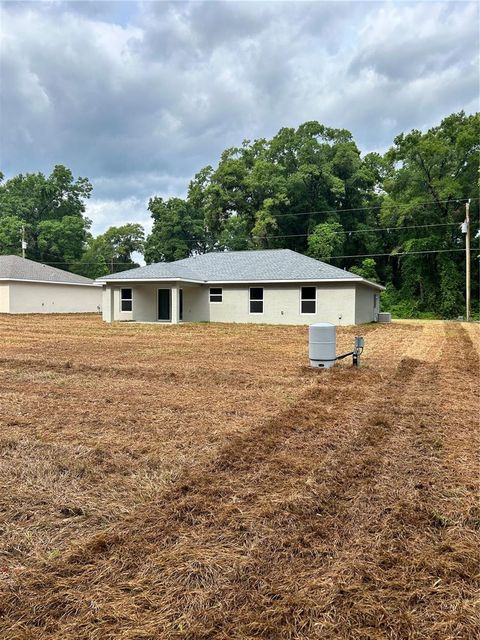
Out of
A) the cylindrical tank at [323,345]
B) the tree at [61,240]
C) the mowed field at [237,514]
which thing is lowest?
the mowed field at [237,514]

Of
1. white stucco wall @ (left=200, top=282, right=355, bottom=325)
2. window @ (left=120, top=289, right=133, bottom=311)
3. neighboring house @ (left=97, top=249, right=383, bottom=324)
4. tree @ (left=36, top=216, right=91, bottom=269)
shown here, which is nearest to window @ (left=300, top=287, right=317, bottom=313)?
neighboring house @ (left=97, top=249, right=383, bottom=324)

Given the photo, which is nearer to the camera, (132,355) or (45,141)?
(132,355)

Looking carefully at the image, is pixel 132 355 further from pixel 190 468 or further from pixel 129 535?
pixel 129 535

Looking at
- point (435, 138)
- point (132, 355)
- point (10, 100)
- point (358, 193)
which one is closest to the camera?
point (132, 355)

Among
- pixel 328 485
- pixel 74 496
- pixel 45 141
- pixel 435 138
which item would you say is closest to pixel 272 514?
pixel 328 485

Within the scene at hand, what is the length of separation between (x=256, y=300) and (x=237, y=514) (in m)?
17.5

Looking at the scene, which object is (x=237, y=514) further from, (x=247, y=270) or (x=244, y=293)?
(x=247, y=270)

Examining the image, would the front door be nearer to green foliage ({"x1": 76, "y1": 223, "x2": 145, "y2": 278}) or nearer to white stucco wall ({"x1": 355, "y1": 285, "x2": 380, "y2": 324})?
white stucco wall ({"x1": 355, "y1": 285, "x2": 380, "y2": 324})

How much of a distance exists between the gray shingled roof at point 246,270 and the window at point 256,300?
2.05 feet

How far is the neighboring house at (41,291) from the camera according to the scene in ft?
87.4

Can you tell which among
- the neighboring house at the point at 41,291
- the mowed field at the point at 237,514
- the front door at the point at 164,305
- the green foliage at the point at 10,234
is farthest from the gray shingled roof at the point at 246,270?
the green foliage at the point at 10,234

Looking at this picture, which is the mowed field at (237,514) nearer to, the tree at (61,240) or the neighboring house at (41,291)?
the neighboring house at (41,291)

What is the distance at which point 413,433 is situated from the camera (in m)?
4.45

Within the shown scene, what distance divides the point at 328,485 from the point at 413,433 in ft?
5.48
